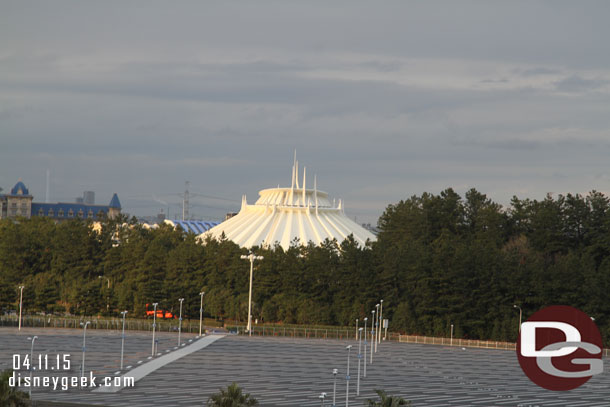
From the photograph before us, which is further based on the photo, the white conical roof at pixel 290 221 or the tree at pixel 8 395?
the white conical roof at pixel 290 221

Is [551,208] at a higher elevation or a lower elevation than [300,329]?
higher

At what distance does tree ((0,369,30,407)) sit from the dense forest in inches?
2198

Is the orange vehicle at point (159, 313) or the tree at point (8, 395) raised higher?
the orange vehicle at point (159, 313)

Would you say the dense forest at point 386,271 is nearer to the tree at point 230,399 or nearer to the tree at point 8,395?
the tree at point 230,399

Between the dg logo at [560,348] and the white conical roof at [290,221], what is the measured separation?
1390 inches

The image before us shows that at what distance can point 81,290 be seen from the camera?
92188mm

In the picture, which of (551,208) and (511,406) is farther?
(551,208)

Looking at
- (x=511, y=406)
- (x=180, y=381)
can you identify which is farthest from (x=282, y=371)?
(x=511, y=406)

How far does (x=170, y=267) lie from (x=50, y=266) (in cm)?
2114

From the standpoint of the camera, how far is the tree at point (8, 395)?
2998 centimetres

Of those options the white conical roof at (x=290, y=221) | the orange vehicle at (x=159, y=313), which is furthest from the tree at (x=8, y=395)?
the white conical roof at (x=290, y=221)

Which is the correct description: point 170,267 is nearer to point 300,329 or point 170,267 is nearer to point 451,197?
point 300,329

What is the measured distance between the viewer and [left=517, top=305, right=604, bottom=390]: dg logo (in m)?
55.8

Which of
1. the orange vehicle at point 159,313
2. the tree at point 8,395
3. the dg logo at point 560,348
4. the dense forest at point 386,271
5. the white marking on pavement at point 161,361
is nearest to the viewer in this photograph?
the tree at point 8,395
